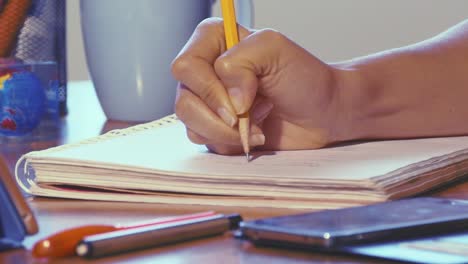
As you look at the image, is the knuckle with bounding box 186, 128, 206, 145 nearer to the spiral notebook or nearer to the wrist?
the spiral notebook

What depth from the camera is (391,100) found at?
3.06ft

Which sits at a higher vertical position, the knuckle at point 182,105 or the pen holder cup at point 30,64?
the knuckle at point 182,105

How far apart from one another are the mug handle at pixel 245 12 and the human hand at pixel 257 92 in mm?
374

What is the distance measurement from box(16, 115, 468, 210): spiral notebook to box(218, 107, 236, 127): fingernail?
3cm

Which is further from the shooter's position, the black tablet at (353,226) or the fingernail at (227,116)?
the fingernail at (227,116)

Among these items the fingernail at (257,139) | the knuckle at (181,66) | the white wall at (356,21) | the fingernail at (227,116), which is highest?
the knuckle at (181,66)

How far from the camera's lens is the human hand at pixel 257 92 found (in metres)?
0.77

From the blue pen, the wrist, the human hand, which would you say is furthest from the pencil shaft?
the blue pen

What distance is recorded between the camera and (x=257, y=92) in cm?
82

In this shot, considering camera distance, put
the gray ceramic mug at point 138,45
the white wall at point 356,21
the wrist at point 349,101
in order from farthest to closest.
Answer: the white wall at point 356,21, the gray ceramic mug at point 138,45, the wrist at point 349,101

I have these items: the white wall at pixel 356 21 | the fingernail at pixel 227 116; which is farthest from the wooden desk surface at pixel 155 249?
the white wall at pixel 356 21

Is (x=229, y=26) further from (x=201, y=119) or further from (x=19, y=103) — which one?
(x=19, y=103)

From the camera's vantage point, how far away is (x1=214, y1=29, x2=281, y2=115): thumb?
2.48ft

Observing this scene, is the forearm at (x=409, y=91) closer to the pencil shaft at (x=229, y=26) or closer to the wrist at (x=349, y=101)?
the wrist at (x=349, y=101)
